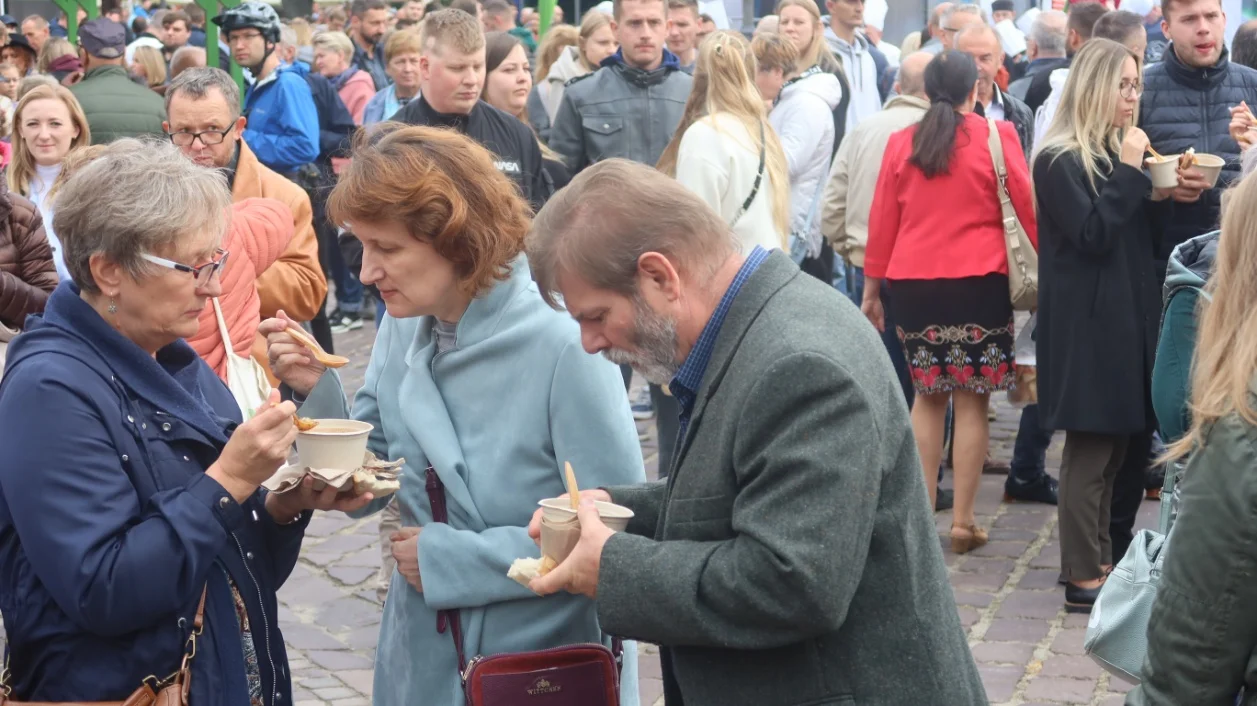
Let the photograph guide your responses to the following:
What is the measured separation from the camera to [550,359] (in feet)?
9.46

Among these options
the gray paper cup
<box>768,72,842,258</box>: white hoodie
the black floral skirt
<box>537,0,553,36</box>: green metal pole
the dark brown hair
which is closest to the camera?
the gray paper cup

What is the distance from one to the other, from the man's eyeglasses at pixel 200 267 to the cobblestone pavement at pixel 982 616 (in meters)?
2.43

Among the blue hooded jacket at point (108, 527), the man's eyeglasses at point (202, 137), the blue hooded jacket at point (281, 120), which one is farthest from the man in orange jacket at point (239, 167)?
the blue hooded jacket at point (281, 120)

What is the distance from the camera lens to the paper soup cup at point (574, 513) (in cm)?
233

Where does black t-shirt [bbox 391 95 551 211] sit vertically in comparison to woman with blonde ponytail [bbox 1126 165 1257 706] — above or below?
below

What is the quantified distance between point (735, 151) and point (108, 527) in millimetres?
4324

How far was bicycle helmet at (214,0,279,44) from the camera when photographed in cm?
978

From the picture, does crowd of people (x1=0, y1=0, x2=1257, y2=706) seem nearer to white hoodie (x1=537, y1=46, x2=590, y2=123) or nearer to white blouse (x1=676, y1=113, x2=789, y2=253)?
white blouse (x1=676, y1=113, x2=789, y2=253)

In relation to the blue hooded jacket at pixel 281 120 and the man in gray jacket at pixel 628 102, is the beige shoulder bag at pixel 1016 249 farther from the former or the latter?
the blue hooded jacket at pixel 281 120

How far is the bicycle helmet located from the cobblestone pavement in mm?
4119

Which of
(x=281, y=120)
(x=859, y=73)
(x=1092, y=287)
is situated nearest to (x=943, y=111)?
(x=1092, y=287)

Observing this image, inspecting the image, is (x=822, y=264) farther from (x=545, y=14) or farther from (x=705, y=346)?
(x=705, y=346)

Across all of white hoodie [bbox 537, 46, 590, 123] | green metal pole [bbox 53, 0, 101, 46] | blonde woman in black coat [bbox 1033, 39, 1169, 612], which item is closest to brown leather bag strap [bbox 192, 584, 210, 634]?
blonde woman in black coat [bbox 1033, 39, 1169, 612]

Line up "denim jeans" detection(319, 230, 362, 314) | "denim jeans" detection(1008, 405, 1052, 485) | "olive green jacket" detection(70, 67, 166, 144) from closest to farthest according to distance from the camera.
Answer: "denim jeans" detection(1008, 405, 1052, 485)
"olive green jacket" detection(70, 67, 166, 144)
"denim jeans" detection(319, 230, 362, 314)
